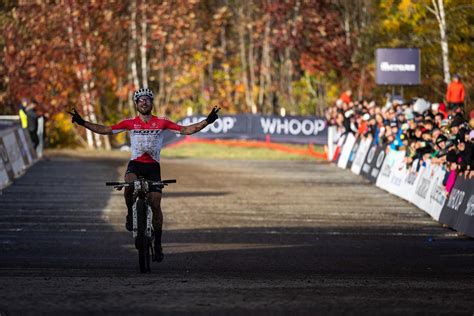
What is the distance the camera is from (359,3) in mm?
62281

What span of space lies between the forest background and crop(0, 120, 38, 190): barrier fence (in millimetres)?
15908

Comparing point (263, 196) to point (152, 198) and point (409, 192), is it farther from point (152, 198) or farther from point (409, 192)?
point (152, 198)

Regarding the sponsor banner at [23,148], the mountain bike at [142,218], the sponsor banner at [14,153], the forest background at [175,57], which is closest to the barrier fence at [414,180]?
the mountain bike at [142,218]

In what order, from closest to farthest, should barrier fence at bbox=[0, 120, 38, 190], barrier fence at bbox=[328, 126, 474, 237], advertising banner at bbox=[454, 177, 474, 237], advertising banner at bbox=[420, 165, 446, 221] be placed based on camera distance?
advertising banner at bbox=[454, 177, 474, 237] < barrier fence at bbox=[328, 126, 474, 237] < advertising banner at bbox=[420, 165, 446, 221] < barrier fence at bbox=[0, 120, 38, 190]

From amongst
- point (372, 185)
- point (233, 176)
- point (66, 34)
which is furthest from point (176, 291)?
point (66, 34)

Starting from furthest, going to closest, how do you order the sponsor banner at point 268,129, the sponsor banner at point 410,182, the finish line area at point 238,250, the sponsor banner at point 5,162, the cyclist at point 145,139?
the sponsor banner at point 268,129, the sponsor banner at point 5,162, the sponsor banner at point 410,182, the cyclist at point 145,139, the finish line area at point 238,250

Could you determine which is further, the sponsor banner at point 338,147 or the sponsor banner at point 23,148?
the sponsor banner at point 338,147

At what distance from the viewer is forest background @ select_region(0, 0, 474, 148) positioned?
59625 millimetres

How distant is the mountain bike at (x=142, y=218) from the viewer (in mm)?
16203

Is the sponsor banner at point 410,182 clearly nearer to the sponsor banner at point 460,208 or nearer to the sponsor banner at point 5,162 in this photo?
the sponsor banner at point 460,208

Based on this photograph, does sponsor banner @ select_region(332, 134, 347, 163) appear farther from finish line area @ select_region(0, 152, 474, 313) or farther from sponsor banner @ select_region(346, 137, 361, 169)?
finish line area @ select_region(0, 152, 474, 313)

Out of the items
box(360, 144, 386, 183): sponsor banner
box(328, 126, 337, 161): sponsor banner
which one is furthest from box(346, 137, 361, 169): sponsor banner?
box(328, 126, 337, 161): sponsor banner

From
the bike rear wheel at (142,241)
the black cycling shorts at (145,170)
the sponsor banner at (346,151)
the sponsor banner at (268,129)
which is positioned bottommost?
the sponsor banner at (268,129)

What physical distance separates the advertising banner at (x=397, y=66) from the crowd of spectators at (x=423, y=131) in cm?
203
